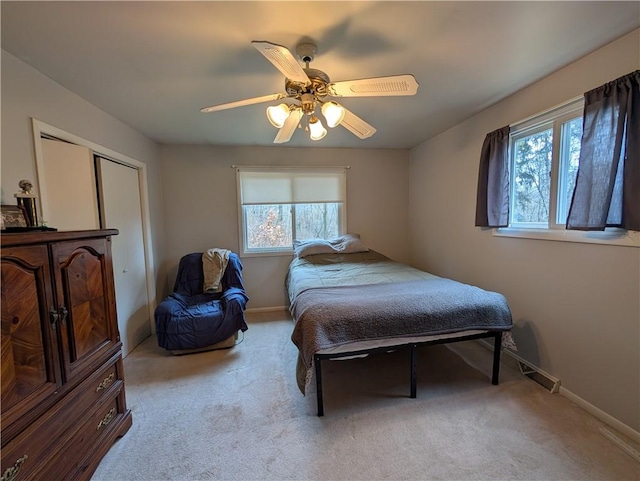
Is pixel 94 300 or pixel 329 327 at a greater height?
pixel 94 300

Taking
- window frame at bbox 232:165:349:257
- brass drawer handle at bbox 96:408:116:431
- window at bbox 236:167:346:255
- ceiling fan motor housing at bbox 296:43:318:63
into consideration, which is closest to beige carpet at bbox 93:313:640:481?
brass drawer handle at bbox 96:408:116:431

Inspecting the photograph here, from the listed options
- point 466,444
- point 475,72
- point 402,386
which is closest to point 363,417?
point 402,386

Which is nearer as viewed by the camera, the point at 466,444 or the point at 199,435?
the point at 466,444

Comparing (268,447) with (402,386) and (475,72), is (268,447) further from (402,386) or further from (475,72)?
(475,72)

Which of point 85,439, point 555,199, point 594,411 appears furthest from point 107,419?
point 555,199

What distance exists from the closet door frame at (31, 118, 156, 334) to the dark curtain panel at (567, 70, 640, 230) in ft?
11.6

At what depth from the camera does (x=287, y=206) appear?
12.6ft

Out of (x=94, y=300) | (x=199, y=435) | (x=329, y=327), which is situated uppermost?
(x=94, y=300)

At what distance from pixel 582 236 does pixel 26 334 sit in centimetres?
312

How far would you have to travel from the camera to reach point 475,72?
191 cm

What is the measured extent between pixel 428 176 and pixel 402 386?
2.65 m

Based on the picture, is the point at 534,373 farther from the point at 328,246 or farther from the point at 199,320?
Answer: the point at 199,320

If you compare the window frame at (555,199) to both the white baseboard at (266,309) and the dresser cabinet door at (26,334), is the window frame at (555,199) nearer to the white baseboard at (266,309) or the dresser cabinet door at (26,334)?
the white baseboard at (266,309)

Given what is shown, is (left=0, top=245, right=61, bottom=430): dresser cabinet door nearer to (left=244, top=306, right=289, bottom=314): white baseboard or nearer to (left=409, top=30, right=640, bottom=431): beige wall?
(left=244, top=306, right=289, bottom=314): white baseboard
